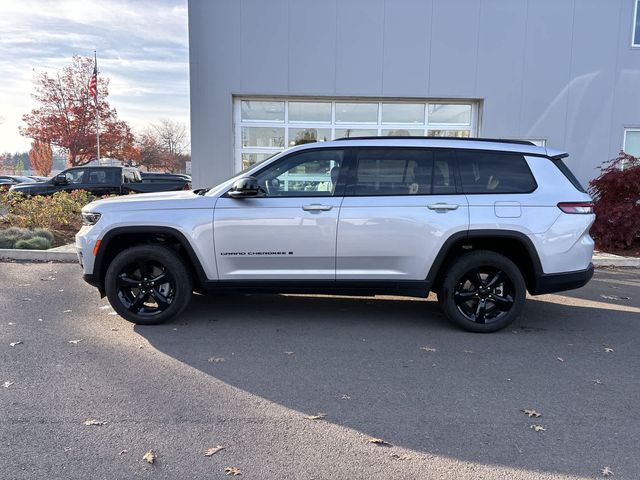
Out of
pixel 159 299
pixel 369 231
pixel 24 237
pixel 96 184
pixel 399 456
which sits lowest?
pixel 399 456

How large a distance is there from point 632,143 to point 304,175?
33.2ft

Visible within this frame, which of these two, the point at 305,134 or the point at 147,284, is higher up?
the point at 305,134

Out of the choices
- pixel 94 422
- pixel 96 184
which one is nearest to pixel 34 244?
pixel 96 184

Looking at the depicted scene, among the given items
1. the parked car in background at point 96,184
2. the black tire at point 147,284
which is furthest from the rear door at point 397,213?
the parked car in background at point 96,184

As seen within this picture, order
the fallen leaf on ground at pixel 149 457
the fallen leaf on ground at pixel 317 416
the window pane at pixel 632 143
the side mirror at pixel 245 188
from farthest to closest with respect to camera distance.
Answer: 1. the window pane at pixel 632 143
2. the side mirror at pixel 245 188
3. the fallen leaf on ground at pixel 317 416
4. the fallen leaf on ground at pixel 149 457

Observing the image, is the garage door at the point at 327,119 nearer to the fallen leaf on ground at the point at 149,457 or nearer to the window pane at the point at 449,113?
the window pane at the point at 449,113

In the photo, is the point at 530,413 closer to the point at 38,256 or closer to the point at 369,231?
the point at 369,231

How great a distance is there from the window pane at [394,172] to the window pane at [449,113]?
7.15 m

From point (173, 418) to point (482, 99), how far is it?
34.1 ft

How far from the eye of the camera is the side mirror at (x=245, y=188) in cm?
481

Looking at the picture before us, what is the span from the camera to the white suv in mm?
4934

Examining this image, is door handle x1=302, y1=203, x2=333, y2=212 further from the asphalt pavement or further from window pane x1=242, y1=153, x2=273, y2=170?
window pane x1=242, y1=153, x2=273, y2=170

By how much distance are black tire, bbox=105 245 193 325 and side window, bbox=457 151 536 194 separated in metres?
3.08

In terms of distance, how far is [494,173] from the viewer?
508cm
